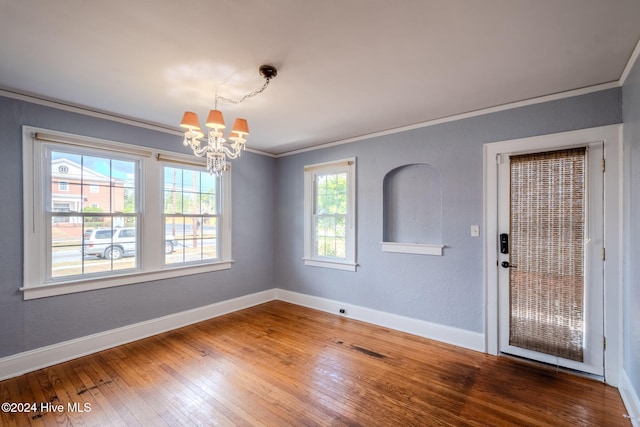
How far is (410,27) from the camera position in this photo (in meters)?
1.70

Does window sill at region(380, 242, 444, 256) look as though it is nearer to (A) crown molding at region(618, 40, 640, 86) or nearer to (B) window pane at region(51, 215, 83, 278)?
(A) crown molding at region(618, 40, 640, 86)

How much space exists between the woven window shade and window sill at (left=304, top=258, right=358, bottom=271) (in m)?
1.91

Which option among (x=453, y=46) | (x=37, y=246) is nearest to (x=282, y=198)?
(x=37, y=246)

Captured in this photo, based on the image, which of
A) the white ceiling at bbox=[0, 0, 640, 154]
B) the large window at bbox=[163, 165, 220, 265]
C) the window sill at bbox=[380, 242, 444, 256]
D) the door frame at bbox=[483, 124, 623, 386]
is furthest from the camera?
the large window at bbox=[163, 165, 220, 265]

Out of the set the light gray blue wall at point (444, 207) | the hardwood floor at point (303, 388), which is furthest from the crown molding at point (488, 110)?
the hardwood floor at point (303, 388)

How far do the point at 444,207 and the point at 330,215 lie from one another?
5.49ft

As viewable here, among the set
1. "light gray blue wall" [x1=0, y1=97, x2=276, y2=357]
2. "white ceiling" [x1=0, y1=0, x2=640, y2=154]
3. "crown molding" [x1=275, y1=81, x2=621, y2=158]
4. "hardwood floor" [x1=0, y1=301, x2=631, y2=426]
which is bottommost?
"hardwood floor" [x1=0, y1=301, x2=631, y2=426]

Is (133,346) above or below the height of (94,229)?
below

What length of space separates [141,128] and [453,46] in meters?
3.39

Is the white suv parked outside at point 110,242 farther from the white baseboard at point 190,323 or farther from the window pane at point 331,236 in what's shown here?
the window pane at point 331,236

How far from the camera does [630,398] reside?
2.04 meters

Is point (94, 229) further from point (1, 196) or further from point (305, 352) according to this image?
point (305, 352)

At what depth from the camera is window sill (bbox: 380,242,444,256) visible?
328 centimetres

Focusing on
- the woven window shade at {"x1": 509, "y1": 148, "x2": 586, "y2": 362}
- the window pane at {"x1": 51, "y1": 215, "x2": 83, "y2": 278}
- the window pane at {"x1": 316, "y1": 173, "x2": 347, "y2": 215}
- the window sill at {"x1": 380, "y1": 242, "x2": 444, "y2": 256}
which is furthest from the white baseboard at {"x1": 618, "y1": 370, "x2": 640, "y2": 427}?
the window pane at {"x1": 51, "y1": 215, "x2": 83, "y2": 278}
